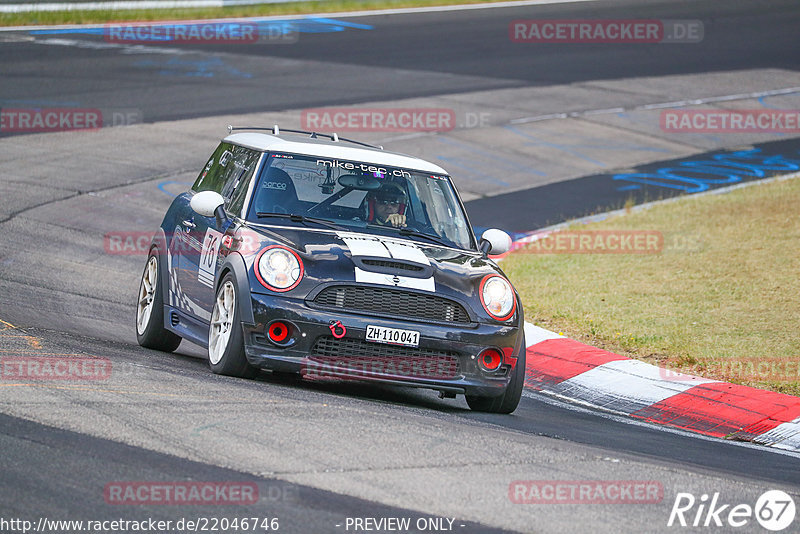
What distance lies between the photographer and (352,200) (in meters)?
8.60

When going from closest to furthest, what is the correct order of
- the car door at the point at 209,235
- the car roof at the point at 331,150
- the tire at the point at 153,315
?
the car door at the point at 209,235 → the car roof at the point at 331,150 → the tire at the point at 153,315

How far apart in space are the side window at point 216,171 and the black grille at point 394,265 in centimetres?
200

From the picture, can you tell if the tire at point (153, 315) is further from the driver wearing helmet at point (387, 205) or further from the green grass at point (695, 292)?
the green grass at point (695, 292)

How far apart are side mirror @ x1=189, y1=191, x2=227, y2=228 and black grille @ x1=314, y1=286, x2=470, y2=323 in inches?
52.4

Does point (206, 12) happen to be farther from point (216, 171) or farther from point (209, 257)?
point (209, 257)

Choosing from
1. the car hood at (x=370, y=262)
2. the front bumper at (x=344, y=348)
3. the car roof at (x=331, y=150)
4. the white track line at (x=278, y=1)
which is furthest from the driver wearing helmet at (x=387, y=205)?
the white track line at (x=278, y=1)

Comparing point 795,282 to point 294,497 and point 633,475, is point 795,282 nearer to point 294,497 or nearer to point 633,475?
point 633,475

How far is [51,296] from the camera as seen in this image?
35.6 feet

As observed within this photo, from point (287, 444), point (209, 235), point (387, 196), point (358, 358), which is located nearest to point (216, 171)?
point (209, 235)

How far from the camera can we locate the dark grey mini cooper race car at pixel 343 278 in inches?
296

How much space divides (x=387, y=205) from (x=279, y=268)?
132cm

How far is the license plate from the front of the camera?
7.47 m

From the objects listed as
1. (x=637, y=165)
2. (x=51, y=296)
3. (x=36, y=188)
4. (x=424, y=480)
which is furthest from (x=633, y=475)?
(x=637, y=165)

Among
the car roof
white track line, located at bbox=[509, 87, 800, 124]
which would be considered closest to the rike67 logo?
the car roof
